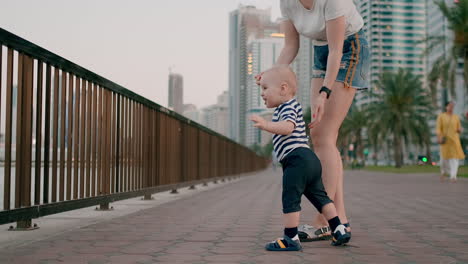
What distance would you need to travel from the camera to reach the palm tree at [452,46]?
26.3 meters

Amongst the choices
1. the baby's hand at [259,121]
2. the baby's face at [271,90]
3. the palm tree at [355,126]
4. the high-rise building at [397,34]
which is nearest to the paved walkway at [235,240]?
the baby's hand at [259,121]

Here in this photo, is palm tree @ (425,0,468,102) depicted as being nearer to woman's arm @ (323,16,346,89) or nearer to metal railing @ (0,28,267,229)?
metal railing @ (0,28,267,229)

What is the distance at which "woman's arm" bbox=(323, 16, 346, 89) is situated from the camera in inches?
148

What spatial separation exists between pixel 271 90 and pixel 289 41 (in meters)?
0.95

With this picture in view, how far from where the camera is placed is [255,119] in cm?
319

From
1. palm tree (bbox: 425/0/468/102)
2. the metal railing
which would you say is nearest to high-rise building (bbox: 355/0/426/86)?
palm tree (bbox: 425/0/468/102)

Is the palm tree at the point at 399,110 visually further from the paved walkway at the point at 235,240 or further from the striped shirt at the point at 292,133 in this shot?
the striped shirt at the point at 292,133

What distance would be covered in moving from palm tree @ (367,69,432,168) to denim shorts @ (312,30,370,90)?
3793cm

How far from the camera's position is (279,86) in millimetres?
3482

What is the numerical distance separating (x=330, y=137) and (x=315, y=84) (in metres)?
0.45

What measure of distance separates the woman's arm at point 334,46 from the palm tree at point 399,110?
38242 millimetres

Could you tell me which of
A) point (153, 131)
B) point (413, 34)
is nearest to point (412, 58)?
point (413, 34)

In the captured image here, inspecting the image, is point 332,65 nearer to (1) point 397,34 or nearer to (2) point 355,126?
(2) point 355,126


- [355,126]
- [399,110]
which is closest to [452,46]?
[399,110]
